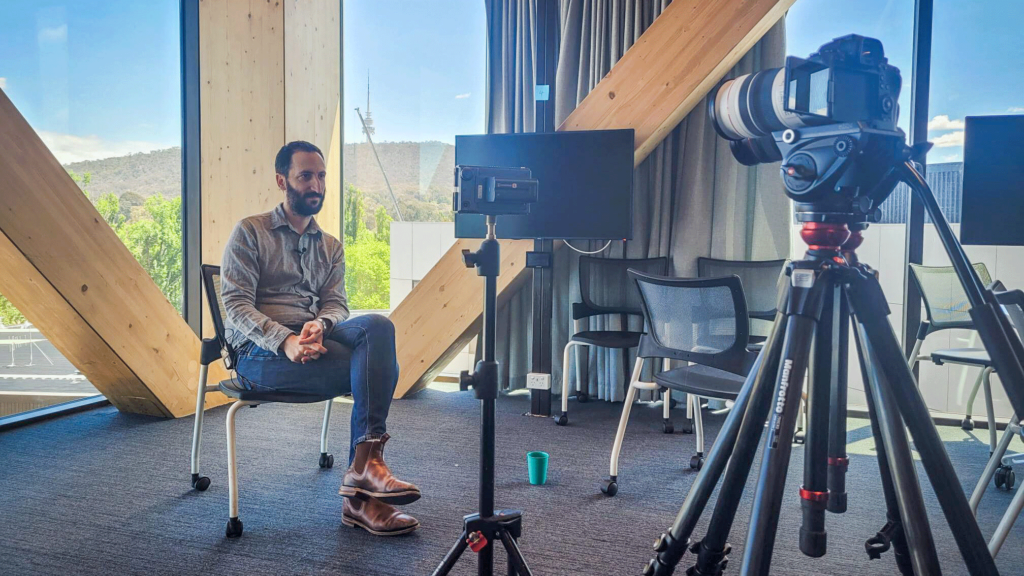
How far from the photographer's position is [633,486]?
2512mm


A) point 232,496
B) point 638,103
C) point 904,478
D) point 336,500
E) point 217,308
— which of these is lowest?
point 336,500

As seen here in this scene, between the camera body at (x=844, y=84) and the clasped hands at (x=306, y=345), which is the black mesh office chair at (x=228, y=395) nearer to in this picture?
the clasped hands at (x=306, y=345)

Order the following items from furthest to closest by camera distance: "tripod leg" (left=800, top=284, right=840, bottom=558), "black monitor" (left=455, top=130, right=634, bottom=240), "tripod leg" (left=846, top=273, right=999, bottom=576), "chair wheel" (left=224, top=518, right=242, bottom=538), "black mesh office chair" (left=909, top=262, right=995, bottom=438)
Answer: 1. "black monitor" (left=455, top=130, right=634, bottom=240)
2. "black mesh office chair" (left=909, top=262, right=995, bottom=438)
3. "chair wheel" (left=224, top=518, right=242, bottom=538)
4. "tripod leg" (left=800, top=284, right=840, bottom=558)
5. "tripod leg" (left=846, top=273, right=999, bottom=576)

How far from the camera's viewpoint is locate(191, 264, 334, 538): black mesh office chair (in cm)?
206

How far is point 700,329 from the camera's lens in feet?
7.16

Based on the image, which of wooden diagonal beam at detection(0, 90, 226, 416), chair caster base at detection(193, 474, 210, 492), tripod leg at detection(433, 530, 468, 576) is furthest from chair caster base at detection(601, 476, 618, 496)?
wooden diagonal beam at detection(0, 90, 226, 416)

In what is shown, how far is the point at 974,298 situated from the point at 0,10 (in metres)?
3.62

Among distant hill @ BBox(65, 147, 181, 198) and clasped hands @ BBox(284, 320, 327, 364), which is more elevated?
distant hill @ BBox(65, 147, 181, 198)

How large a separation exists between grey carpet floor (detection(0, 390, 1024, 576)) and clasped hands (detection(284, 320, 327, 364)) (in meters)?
0.50

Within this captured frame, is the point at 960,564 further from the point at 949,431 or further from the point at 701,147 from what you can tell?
the point at 701,147

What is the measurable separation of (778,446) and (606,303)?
2.91 m

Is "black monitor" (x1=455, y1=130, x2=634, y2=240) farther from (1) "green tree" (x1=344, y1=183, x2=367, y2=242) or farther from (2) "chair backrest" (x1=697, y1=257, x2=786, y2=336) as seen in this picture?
(1) "green tree" (x1=344, y1=183, x2=367, y2=242)

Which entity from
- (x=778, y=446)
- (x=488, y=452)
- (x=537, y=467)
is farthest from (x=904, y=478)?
(x=537, y=467)

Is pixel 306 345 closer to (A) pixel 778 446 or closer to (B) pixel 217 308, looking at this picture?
(B) pixel 217 308
